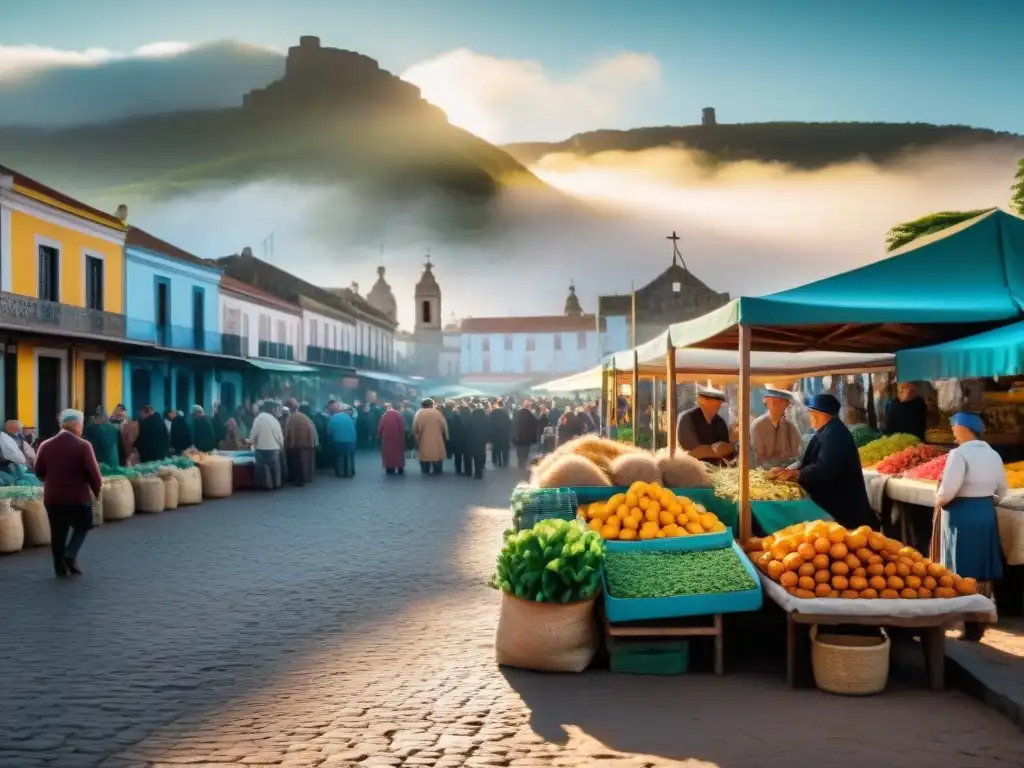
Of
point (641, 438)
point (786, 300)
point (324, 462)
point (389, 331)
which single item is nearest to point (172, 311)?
point (324, 462)

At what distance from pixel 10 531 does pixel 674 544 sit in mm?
8553

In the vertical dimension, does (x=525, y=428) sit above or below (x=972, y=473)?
below

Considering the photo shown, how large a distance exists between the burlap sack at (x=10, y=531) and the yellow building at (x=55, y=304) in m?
11.2

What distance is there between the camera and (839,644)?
251 inches

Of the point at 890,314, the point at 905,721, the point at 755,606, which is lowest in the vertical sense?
the point at 905,721

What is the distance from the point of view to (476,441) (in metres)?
24.0

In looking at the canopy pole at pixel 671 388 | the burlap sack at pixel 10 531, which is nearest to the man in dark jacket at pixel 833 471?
the canopy pole at pixel 671 388

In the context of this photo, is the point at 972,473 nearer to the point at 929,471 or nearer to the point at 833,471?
the point at 833,471

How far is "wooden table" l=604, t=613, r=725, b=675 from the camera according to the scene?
659 cm

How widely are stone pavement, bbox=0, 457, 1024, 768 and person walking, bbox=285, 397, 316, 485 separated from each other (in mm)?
11143

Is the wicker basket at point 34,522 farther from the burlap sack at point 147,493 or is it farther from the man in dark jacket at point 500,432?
the man in dark jacket at point 500,432

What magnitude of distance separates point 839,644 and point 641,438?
46.8ft

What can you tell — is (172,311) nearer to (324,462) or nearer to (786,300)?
(324,462)

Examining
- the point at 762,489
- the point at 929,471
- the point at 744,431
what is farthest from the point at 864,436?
the point at 744,431
